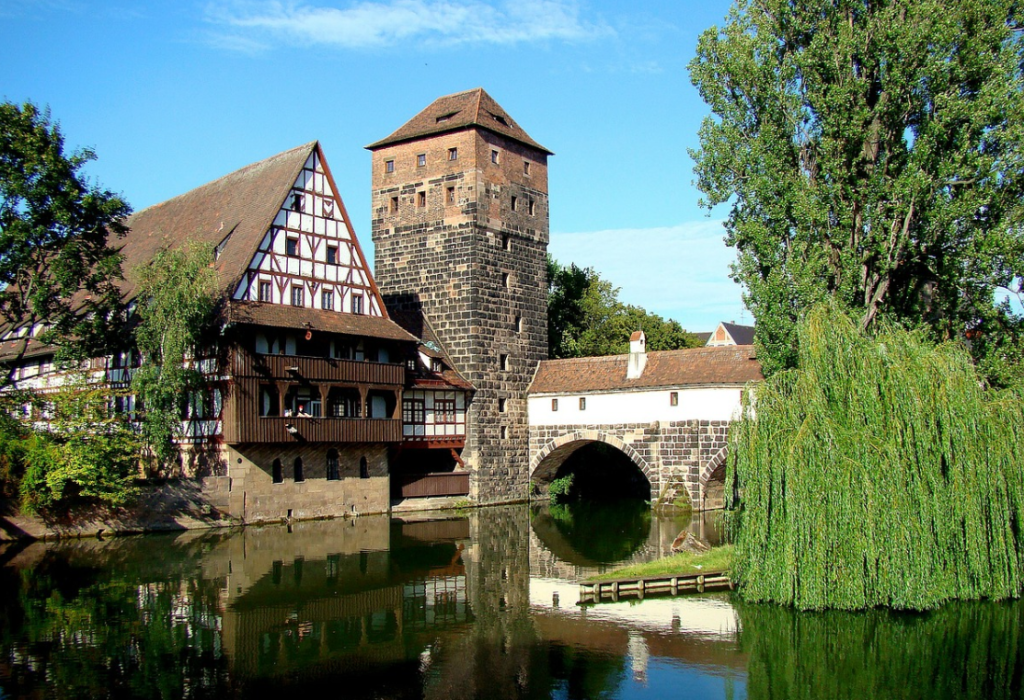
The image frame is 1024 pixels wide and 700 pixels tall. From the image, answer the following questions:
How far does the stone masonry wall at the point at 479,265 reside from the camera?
3775 centimetres

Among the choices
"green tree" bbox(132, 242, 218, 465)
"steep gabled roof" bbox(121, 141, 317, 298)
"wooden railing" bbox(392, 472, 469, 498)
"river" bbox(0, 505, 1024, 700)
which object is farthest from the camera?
"wooden railing" bbox(392, 472, 469, 498)

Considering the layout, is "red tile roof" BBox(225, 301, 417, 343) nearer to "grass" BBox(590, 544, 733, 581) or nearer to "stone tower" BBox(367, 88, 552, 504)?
"stone tower" BBox(367, 88, 552, 504)

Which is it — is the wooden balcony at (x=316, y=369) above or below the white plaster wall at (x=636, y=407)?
above

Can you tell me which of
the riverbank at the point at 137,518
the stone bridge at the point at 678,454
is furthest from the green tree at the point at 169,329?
the stone bridge at the point at 678,454

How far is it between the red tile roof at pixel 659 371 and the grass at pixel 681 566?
12.2 m

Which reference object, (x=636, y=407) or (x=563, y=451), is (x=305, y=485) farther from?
(x=636, y=407)

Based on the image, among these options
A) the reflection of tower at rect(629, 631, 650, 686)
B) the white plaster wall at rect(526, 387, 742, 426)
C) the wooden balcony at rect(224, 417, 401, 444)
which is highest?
the white plaster wall at rect(526, 387, 742, 426)

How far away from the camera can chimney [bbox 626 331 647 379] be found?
3662 centimetres

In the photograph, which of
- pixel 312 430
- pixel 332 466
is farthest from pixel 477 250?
pixel 312 430

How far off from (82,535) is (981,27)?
26.1 meters

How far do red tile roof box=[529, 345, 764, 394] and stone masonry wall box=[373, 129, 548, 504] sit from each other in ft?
5.25

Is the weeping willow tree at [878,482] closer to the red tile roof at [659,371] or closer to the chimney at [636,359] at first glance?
the red tile roof at [659,371]

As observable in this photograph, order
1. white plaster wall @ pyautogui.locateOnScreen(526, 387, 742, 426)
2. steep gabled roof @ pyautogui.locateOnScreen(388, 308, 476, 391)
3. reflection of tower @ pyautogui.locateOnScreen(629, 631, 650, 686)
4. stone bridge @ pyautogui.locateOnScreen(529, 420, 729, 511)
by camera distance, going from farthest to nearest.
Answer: steep gabled roof @ pyautogui.locateOnScreen(388, 308, 476, 391) → stone bridge @ pyautogui.locateOnScreen(529, 420, 729, 511) → white plaster wall @ pyautogui.locateOnScreen(526, 387, 742, 426) → reflection of tower @ pyautogui.locateOnScreen(629, 631, 650, 686)

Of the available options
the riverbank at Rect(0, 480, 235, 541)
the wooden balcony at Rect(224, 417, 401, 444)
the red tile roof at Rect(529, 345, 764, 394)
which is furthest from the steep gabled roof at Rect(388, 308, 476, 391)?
the riverbank at Rect(0, 480, 235, 541)
